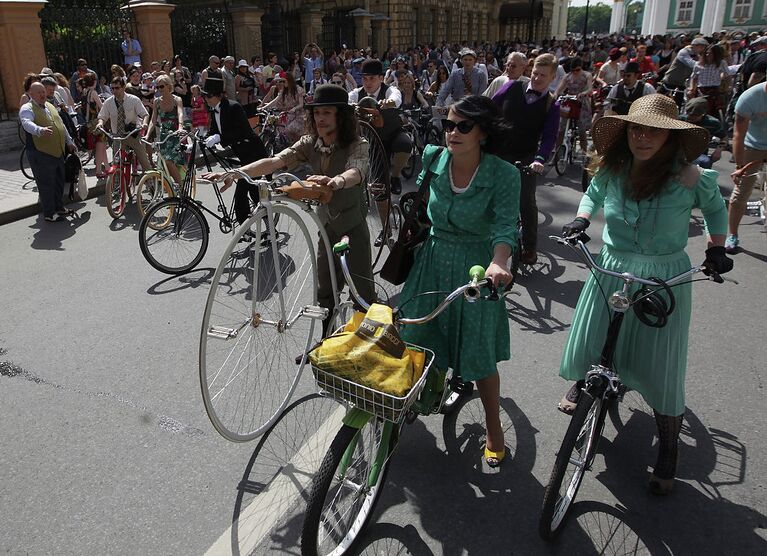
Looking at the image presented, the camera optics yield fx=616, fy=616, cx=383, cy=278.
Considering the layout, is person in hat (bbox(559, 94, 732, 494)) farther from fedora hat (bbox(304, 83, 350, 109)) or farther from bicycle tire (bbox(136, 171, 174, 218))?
bicycle tire (bbox(136, 171, 174, 218))

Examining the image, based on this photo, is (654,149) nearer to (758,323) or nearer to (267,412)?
(267,412)

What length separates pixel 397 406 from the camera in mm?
2338

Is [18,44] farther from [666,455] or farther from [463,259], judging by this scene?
[666,455]

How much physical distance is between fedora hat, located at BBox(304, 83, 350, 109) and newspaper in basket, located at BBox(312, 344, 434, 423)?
1.94 metres

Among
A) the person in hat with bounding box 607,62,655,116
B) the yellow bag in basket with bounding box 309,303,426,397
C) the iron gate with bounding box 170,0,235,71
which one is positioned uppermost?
the iron gate with bounding box 170,0,235,71

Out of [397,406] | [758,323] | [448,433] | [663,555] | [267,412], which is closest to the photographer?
[397,406]

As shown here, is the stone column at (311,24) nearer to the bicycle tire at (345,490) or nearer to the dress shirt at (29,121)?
the dress shirt at (29,121)

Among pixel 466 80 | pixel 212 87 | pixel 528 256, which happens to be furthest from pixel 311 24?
pixel 528 256

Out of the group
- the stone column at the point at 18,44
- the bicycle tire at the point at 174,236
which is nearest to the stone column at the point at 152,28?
the stone column at the point at 18,44

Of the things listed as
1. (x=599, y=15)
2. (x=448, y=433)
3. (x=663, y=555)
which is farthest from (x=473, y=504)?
(x=599, y=15)

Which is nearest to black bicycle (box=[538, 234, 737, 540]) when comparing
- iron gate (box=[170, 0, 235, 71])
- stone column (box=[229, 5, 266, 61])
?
iron gate (box=[170, 0, 235, 71])

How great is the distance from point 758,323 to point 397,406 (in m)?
4.05

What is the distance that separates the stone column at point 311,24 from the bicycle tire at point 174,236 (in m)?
23.7

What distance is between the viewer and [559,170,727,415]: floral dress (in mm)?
2879
